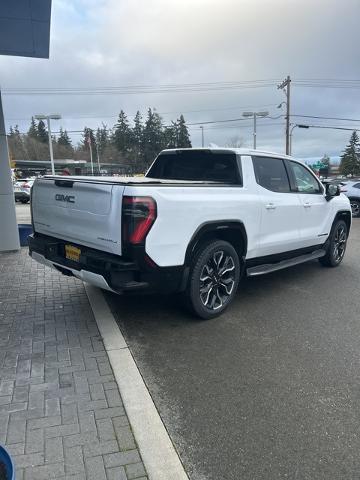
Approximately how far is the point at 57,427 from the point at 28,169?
3047 inches

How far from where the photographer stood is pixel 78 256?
405 cm

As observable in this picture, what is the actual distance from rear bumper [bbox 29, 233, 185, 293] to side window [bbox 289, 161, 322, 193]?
9.56 ft

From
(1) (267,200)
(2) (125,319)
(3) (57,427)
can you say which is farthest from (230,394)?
(1) (267,200)

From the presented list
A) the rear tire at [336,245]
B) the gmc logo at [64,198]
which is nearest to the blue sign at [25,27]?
the gmc logo at [64,198]

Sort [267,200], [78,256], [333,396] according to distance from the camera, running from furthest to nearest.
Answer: [267,200], [78,256], [333,396]

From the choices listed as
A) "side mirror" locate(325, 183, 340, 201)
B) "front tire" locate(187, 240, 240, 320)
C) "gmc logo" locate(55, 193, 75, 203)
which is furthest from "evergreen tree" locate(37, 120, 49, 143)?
"front tire" locate(187, 240, 240, 320)

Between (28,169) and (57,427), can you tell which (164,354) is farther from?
(28,169)

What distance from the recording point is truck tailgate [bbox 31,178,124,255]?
363 centimetres

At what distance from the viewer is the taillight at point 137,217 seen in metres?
3.49

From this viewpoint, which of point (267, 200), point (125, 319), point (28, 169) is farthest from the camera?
point (28, 169)

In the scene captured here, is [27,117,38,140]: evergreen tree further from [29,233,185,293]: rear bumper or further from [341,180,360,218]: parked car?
[29,233,185,293]: rear bumper

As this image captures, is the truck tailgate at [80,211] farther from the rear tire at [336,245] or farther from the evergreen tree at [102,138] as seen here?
the evergreen tree at [102,138]

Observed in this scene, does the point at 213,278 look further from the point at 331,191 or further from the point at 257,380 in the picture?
the point at 331,191

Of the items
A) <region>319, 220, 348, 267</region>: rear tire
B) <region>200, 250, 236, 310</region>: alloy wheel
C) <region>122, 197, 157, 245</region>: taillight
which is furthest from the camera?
<region>319, 220, 348, 267</region>: rear tire
